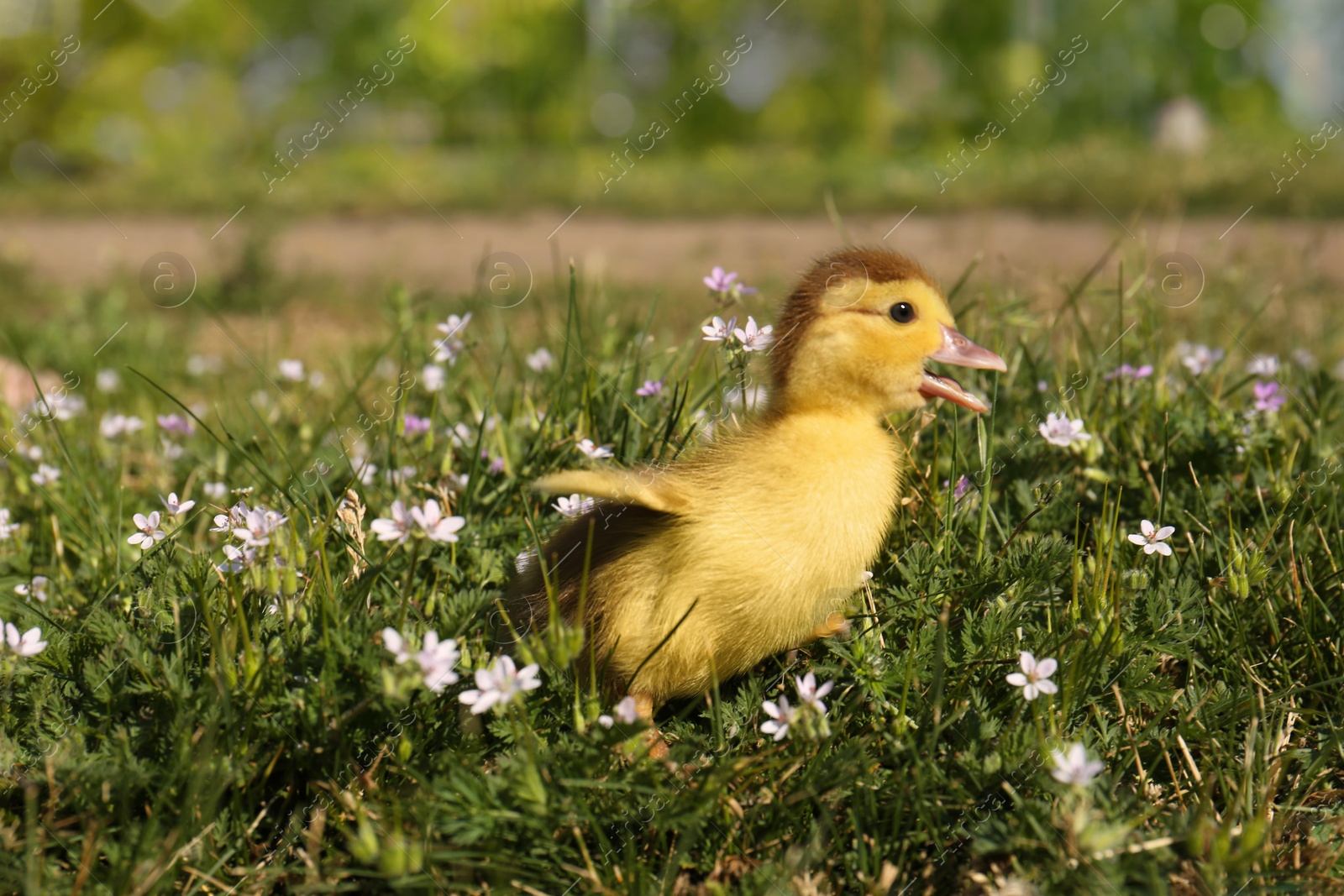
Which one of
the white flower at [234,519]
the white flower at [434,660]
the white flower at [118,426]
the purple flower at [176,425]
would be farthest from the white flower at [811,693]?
the white flower at [118,426]

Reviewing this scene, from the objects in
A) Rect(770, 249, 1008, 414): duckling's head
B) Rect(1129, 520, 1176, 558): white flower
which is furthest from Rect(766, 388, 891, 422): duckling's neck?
Rect(1129, 520, 1176, 558): white flower

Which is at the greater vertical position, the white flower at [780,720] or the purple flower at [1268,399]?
the purple flower at [1268,399]

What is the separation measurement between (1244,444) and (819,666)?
1.36 meters

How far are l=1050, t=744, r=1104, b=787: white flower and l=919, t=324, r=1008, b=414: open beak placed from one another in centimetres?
72

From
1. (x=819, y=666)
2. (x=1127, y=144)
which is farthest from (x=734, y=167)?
(x=819, y=666)

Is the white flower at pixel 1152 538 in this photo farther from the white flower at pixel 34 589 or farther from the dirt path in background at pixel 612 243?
the dirt path in background at pixel 612 243

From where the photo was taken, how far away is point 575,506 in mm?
2420

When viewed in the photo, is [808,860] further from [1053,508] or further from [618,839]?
[1053,508]

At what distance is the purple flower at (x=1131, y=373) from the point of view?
9.30ft

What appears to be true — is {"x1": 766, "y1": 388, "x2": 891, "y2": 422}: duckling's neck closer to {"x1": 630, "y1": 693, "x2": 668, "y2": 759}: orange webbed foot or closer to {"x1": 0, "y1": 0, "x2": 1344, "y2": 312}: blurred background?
{"x1": 630, "y1": 693, "x2": 668, "y2": 759}: orange webbed foot

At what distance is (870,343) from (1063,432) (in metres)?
0.63

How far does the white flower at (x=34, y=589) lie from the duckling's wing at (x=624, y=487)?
1.37m

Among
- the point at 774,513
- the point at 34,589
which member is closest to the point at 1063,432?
the point at 774,513

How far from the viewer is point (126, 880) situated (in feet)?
5.39
